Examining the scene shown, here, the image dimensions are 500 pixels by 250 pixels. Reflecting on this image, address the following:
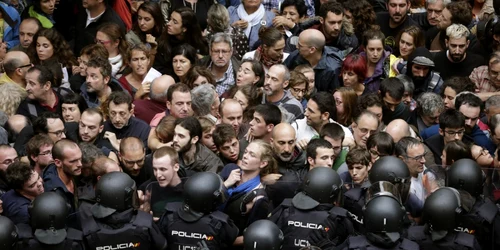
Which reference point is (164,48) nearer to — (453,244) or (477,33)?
(477,33)

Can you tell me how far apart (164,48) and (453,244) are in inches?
204

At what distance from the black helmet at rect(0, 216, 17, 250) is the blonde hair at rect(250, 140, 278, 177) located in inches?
95.0

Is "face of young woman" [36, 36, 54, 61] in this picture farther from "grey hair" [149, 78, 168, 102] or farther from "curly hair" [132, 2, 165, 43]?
"grey hair" [149, 78, 168, 102]

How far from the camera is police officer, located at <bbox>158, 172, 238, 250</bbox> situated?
11477 mm

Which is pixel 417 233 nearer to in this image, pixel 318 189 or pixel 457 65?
pixel 318 189

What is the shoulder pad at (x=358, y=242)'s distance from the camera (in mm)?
11125

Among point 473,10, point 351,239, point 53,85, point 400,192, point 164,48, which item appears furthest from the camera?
point 473,10

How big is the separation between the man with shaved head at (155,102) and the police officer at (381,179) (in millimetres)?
2889

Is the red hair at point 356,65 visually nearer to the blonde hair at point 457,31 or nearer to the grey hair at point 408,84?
the grey hair at point 408,84

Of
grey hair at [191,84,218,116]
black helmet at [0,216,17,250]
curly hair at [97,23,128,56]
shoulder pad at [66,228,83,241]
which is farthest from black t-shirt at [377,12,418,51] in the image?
black helmet at [0,216,17,250]

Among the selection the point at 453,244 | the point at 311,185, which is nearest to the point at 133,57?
the point at 311,185

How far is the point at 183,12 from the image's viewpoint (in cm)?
1550

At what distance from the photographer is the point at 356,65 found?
1494 cm

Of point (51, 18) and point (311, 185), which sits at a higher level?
point (311, 185)
